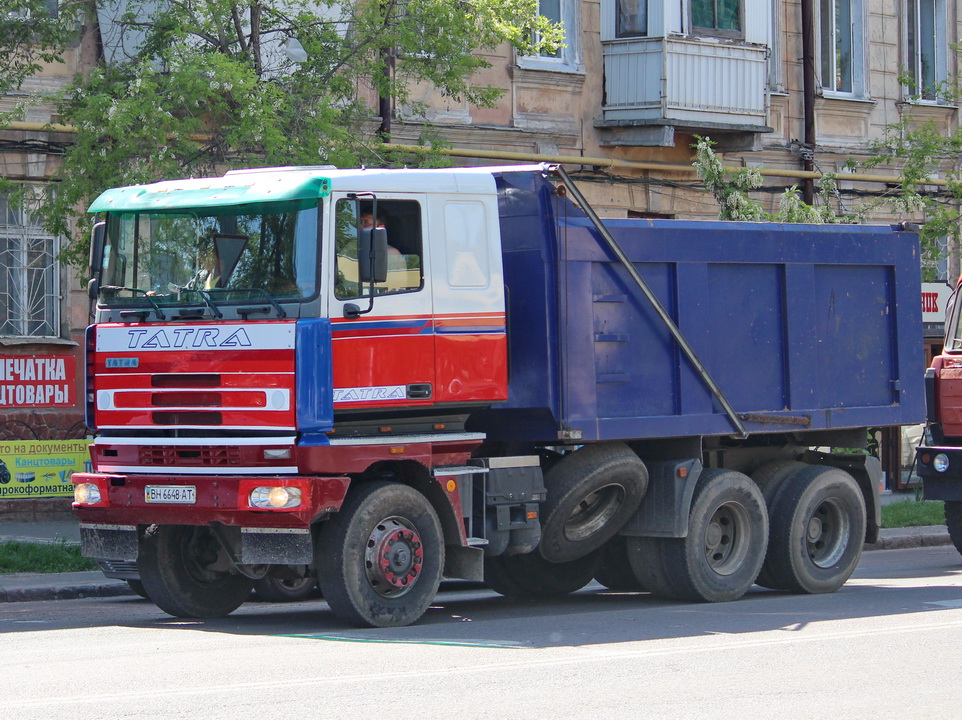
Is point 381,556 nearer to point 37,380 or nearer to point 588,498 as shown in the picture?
point 588,498

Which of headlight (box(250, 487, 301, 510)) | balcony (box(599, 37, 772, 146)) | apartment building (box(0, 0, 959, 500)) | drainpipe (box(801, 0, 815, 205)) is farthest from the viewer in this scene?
drainpipe (box(801, 0, 815, 205))

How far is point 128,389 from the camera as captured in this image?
10.2 meters

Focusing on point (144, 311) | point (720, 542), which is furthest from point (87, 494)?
point (720, 542)

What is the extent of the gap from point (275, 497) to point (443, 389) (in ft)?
4.57

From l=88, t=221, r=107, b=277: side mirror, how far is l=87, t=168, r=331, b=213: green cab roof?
4.9 inches

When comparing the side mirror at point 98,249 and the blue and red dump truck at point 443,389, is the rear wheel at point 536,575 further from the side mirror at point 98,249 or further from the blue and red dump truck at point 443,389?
the side mirror at point 98,249

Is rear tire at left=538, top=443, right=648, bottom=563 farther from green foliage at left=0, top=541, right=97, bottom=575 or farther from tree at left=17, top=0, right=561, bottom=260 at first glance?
green foliage at left=0, top=541, right=97, bottom=575

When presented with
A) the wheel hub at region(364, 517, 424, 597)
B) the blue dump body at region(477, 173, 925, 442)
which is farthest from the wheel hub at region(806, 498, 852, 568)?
the wheel hub at region(364, 517, 424, 597)

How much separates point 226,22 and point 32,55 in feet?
8.07

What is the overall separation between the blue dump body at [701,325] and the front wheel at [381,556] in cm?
122

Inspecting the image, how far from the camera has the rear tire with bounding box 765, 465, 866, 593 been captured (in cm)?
1260

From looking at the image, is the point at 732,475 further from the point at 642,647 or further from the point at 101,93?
the point at 101,93

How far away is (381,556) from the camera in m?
9.99

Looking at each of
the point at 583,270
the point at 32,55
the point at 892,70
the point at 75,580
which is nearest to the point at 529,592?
the point at 583,270
